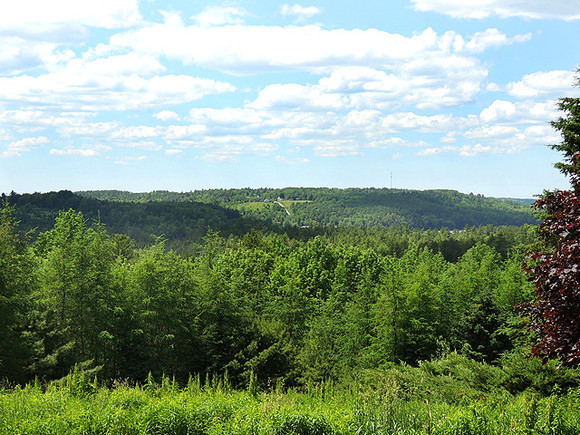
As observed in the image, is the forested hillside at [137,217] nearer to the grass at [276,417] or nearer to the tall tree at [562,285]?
the grass at [276,417]

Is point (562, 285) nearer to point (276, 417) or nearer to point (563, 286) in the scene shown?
point (563, 286)

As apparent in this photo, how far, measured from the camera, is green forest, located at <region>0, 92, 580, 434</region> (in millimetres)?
10148

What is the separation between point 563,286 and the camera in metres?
9.34

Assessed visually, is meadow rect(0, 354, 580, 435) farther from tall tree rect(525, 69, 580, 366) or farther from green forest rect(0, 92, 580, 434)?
tall tree rect(525, 69, 580, 366)

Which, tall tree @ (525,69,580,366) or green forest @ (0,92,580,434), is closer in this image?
tall tree @ (525,69,580,366)

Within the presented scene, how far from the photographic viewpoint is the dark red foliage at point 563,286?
30.2 feet

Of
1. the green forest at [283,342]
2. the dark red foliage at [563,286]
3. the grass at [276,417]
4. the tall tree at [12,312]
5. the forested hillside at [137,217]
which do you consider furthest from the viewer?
the forested hillside at [137,217]

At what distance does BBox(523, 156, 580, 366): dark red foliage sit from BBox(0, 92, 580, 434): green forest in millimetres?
34

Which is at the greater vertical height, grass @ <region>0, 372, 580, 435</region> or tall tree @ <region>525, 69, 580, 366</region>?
tall tree @ <region>525, 69, 580, 366</region>

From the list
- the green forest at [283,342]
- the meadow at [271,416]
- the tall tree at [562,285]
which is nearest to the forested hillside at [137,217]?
the green forest at [283,342]

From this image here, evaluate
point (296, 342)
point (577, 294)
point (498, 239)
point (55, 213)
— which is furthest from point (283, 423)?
point (55, 213)

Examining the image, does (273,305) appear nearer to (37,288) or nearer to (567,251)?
(37,288)

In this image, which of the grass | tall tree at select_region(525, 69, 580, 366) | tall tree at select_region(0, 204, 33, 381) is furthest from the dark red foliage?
tall tree at select_region(0, 204, 33, 381)

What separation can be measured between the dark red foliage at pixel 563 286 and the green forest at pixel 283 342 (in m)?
0.03
